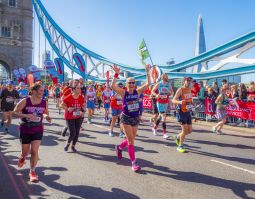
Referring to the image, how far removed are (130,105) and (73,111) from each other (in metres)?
2.02

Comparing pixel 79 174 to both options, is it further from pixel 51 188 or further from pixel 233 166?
pixel 233 166

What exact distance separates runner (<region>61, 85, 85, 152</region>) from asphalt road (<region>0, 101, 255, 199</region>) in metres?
0.55

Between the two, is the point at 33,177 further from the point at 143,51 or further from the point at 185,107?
the point at 143,51

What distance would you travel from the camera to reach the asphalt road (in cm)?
464

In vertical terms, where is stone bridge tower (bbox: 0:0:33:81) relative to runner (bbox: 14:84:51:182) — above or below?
above

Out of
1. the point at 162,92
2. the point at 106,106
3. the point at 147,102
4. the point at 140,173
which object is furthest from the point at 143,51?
the point at 140,173

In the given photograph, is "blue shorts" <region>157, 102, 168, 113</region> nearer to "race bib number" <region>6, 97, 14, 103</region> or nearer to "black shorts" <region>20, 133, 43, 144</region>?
"black shorts" <region>20, 133, 43, 144</region>

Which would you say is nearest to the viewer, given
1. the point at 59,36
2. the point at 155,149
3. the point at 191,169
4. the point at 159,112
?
the point at 191,169

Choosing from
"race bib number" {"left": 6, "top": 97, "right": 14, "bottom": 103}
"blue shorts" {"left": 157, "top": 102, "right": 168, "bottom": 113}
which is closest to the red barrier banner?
"blue shorts" {"left": 157, "top": 102, "right": 168, "bottom": 113}

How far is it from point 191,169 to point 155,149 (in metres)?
2.05

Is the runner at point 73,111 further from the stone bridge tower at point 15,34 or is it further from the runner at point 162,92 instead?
the stone bridge tower at point 15,34

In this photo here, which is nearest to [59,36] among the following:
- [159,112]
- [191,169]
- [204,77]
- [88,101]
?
[204,77]

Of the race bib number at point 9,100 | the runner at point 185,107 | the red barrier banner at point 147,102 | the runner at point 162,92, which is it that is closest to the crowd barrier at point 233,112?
the red barrier banner at point 147,102

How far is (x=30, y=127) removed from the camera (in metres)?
5.14
